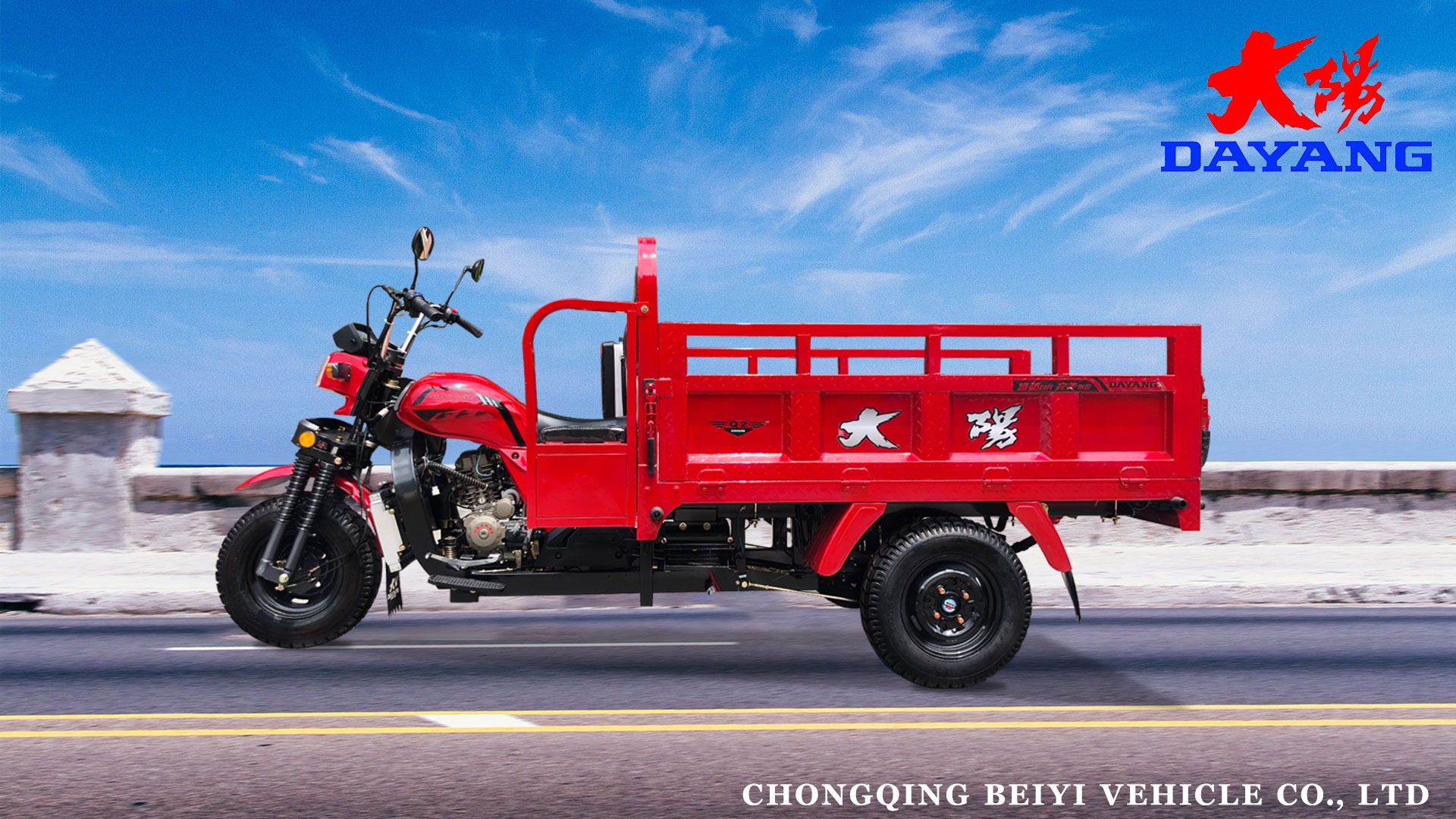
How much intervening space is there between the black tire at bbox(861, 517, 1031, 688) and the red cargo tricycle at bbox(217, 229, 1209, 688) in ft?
0.04

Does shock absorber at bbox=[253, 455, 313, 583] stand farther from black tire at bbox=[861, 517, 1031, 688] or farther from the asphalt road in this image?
black tire at bbox=[861, 517, 1031, 688]

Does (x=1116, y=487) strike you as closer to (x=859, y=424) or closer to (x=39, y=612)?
(x=859, y=424)

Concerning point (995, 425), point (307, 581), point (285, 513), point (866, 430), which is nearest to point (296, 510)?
point (285, 513)

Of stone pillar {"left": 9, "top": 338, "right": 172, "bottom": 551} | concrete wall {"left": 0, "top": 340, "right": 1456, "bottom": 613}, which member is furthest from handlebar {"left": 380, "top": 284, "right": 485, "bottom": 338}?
stone pillar {"left": 9, "top": 338, "right": 172, "bottom": 551}

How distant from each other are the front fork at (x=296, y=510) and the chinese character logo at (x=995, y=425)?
12.0 ft

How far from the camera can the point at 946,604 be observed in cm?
530

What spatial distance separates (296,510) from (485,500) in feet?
3.69

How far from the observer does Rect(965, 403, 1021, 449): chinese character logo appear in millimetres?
5391

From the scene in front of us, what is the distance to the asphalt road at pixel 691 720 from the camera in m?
3.75

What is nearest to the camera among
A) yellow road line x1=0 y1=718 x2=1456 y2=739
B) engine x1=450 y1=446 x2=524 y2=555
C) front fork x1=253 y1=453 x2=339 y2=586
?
yellow road line x1=0 y1=718 x2=1456 y2=739

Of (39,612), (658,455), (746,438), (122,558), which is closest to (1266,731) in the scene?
(746,438)

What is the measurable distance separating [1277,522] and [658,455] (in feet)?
25.3

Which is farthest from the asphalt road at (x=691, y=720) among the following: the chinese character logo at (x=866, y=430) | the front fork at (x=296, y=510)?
the chinese character logo at (x=866, y=430)

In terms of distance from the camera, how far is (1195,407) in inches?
215
